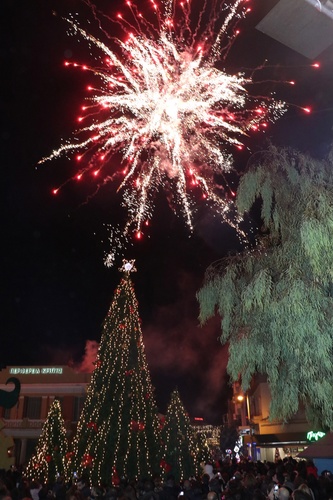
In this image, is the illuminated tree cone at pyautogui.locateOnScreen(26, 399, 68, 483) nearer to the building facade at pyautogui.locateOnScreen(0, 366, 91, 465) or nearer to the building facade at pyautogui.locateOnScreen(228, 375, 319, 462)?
the building facade at pyautogui.locateOnScreen(228, 375, 319, 462)

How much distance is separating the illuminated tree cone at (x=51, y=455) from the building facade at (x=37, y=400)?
15496mm

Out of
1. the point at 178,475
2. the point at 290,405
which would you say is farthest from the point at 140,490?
the point at 178,475

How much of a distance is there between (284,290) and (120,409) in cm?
1452

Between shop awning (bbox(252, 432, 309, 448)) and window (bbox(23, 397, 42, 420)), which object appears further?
window (bbox(23, 397, 42, 420))

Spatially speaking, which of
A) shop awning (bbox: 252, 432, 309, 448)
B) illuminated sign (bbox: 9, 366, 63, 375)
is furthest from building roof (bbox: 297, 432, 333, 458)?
illuminated sign (bbox: 9, 366, 63, 375)

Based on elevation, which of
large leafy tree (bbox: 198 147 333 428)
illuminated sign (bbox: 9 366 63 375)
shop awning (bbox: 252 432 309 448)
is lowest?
shop awning (bbox: 252 432 309 448)

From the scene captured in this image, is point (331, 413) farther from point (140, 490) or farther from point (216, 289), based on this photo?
point (140, 490)

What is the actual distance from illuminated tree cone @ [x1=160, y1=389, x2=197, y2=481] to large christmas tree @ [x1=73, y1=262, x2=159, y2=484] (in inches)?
219

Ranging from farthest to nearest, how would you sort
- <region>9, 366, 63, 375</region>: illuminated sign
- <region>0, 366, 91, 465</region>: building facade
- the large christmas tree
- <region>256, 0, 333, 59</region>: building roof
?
<region>9, 366, 63, 375</region>: illuminated sign, <region>0, 366, 91, 465</region>: building facade, the large christmas tree, <region>256, 0, 333, 59</region>: building roof

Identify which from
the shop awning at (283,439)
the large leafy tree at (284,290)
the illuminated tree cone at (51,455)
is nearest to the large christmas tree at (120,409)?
the illuminated tree cone at (51,455)

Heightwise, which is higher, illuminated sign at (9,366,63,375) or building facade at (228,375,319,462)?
illuminated sign at (9,366,63,375)

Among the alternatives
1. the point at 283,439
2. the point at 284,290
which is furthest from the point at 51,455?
the point at 284,290

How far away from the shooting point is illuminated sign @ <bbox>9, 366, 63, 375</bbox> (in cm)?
4328

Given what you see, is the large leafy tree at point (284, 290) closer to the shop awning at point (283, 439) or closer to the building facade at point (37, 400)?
the shop awning at point (283, 439)
